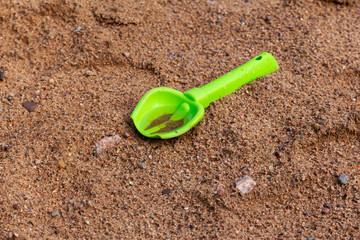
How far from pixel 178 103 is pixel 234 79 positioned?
0.26 meters

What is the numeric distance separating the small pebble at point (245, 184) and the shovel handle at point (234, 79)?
39 cm

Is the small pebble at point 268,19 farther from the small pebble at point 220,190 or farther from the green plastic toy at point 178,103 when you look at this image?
the small pebble at point 220,190

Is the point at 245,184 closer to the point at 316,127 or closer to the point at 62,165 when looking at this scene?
the point at 316,127

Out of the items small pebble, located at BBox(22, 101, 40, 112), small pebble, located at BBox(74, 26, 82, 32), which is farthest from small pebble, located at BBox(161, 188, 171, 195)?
→ small pebble, located at BBox(74, 26, 82, 32)

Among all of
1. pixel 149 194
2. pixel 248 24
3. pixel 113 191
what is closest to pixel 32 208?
pixel 113 191

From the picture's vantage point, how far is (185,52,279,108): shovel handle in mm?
1920

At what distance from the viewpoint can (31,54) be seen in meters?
2.29

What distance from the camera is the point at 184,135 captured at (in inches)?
74.2

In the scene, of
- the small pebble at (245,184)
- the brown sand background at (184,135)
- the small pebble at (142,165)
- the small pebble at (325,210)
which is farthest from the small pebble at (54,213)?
the small pebble at (325,210)

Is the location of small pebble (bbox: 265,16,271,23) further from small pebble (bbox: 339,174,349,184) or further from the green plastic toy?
small pebble (bbox: 339,174,349,184)

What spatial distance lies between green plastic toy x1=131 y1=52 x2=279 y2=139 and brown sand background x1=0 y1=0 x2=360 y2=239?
5cm

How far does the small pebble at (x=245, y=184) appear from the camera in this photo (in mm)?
1677

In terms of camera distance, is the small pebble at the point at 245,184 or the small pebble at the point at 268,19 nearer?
the small pebble at the point at 245,184

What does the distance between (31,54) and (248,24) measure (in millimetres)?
1088
